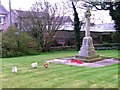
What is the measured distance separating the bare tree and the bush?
2849 mm

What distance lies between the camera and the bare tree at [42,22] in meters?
22.2

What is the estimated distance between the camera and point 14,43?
18.5m

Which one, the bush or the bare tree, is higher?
the bare tree

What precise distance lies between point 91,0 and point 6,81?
1697cm

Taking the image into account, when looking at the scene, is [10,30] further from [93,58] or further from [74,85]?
[74,85]

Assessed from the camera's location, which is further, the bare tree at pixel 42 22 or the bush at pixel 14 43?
the bare tree at pixel 42 22

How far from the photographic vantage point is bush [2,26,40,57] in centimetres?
1816

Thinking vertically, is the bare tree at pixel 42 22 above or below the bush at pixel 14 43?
above

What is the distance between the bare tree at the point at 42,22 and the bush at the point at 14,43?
2.85m

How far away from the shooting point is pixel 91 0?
22203 millimetres

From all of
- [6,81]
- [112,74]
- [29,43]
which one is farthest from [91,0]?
[6,81]

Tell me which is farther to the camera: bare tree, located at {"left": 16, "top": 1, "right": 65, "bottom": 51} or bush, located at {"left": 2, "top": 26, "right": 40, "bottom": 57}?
bare tree, located at {"left": 16, "top": 1, "right": 65, "bottom": 51}

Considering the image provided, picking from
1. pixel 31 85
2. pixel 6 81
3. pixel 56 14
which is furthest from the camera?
pixel 56 14

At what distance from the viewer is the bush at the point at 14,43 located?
18156 millimetres
